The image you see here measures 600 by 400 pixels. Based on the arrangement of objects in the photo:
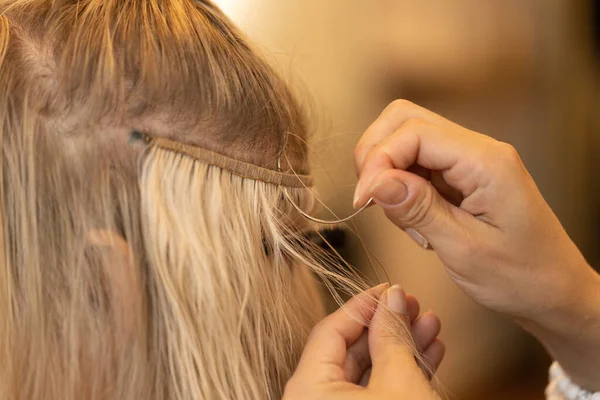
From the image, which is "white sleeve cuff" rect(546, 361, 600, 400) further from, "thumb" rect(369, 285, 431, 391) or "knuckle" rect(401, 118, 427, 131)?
"knuckle" rect(401, 118, 427, 131)

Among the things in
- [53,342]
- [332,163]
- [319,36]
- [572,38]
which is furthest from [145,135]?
[572,38]

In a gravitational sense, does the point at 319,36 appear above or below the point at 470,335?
A: above

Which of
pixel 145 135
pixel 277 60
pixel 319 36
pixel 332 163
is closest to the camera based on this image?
pixel 145 135

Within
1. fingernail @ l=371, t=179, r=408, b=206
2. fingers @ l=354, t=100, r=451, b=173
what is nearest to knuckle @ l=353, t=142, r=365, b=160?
fingers @ l=354, t=100, r=451, b=173

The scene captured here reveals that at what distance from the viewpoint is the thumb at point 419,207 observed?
18.9 inches

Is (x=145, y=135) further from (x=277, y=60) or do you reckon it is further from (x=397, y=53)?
(x=397, y=53)

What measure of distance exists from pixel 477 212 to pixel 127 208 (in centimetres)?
32

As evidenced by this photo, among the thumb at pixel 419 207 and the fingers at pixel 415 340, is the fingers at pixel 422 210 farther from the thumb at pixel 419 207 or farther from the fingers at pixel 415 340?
the fingers at pixel 415 340

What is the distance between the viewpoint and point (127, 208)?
19.0 inches

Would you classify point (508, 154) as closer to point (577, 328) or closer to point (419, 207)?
point (419, 207)

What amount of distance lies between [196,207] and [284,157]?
11 centimetres

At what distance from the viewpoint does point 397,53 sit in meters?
1.19

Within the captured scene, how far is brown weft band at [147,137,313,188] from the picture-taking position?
484mm

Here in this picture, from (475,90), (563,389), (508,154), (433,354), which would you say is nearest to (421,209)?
(508,154)
